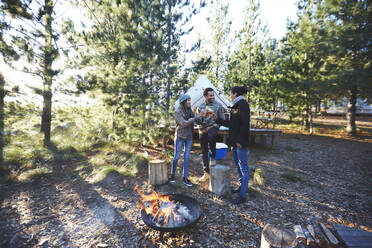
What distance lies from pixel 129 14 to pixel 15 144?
5.88 metres

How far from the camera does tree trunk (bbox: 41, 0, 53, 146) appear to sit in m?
4.87

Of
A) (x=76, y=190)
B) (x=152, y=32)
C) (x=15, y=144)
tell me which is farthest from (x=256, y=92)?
(x=15, y=144)

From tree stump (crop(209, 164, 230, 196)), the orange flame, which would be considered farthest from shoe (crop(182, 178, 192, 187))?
the orange flame

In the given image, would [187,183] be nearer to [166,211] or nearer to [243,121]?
[166,211]

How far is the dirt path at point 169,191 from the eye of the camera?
250 centimetres

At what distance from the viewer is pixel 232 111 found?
3361 mm

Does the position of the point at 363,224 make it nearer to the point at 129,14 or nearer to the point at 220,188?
the point at 220,188

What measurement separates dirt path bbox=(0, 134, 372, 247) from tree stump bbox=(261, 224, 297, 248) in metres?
0.71

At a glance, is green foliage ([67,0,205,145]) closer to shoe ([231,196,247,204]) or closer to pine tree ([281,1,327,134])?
shoe ([231,196,247,204])

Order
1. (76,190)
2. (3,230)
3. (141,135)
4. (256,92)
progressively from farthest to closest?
1. (256,92)
2. (141,135)
3. (76,190)
4. (3,230)

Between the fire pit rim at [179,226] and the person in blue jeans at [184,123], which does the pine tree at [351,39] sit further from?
the fire pit rim at [179,226]

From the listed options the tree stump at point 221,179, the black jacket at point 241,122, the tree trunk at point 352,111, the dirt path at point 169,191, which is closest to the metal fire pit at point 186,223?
the dirt path at point 169,191

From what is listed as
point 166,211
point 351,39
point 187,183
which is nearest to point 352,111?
point 351,39

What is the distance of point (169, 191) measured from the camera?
12.5ft
